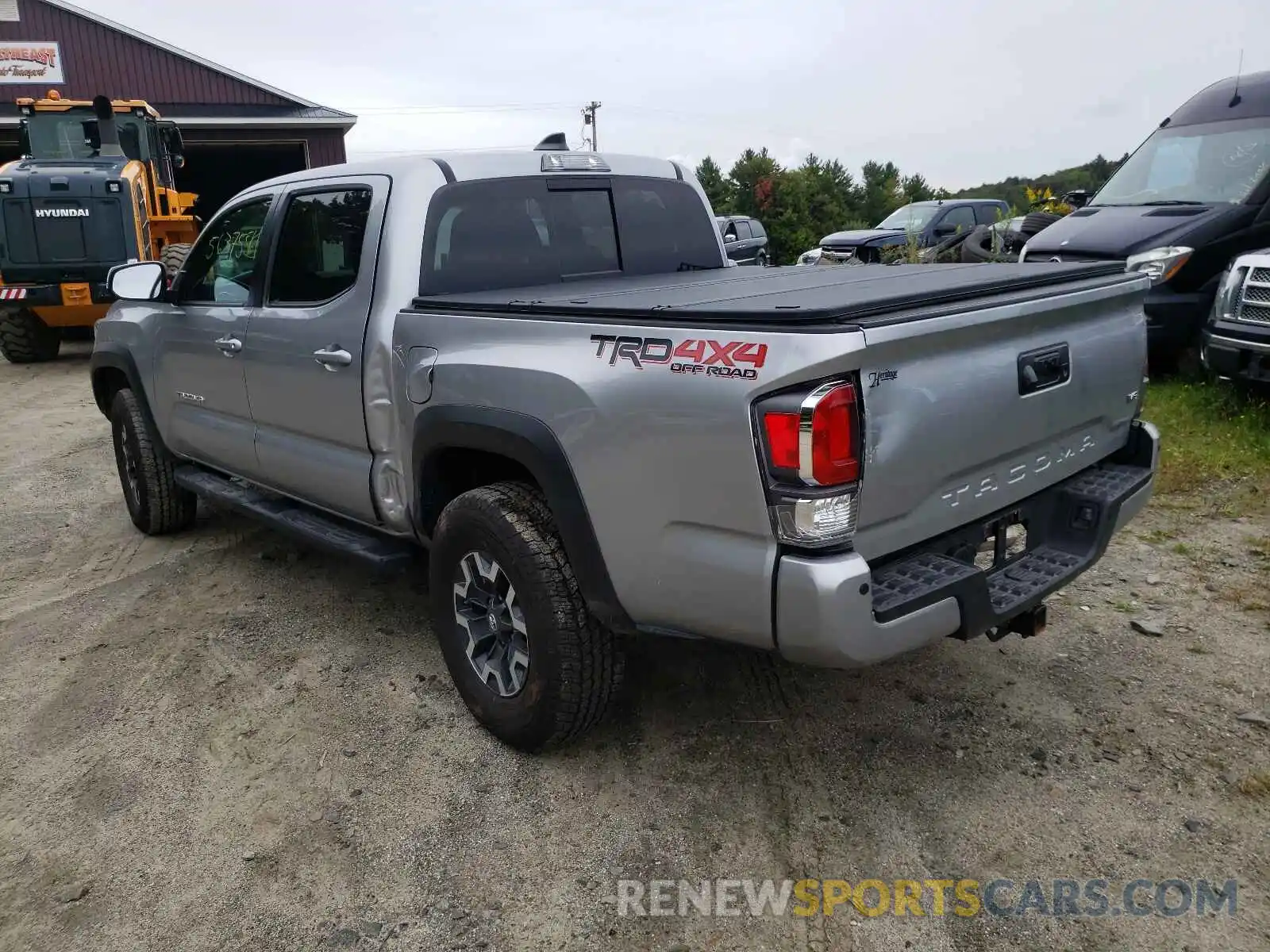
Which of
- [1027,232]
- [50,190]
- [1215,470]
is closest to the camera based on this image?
[1215,470]

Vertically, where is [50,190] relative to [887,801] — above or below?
above

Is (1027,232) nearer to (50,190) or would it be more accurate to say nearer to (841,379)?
(841,379)

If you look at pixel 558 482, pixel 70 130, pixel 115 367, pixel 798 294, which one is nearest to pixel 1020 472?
pixel 798 294

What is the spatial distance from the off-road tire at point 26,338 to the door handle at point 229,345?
33.3 feet

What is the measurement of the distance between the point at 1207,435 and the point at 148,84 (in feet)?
78.8

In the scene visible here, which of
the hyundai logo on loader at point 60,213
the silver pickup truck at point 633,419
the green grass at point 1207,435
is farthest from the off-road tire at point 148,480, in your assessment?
the hyundai logo on loader at point 60,213

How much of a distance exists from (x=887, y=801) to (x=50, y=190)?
13.2 meters

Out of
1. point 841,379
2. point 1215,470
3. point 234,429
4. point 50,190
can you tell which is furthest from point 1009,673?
point 50,190

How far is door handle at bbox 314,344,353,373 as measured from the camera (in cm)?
363

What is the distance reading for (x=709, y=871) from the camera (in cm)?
266

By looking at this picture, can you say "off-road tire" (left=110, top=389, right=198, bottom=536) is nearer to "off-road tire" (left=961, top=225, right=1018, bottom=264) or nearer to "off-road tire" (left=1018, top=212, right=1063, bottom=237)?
"off-road tire" (left=961, top=225, right=1018, bottom=264)

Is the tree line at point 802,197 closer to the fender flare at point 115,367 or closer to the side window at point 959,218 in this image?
the side window at point 959,218

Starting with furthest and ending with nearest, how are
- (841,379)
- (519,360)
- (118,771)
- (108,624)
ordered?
(108,624) < (118,771) < (519,360) < (841,379)

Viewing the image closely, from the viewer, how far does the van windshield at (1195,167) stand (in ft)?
25.6
